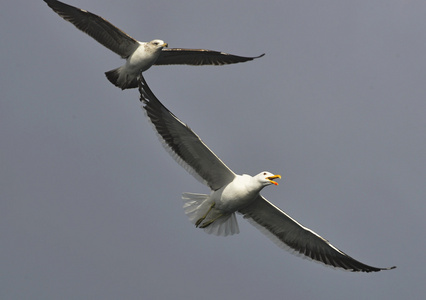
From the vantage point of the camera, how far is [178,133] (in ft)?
51.1

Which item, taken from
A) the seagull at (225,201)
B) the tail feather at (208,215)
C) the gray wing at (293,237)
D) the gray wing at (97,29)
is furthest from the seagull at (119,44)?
the gray wing at (293,237)

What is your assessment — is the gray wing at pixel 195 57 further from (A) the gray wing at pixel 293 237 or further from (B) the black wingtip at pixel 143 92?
(A) the gray wing at pixel 293 237

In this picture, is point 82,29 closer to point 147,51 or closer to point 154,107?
point 147,51

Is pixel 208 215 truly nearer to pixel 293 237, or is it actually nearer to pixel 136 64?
pixel 293 237

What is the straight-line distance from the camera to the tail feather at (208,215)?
1603cm

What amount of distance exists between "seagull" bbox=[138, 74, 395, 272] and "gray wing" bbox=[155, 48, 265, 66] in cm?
441

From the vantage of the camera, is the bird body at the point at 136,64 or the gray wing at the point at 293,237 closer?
the gray wing at the point at 293,237

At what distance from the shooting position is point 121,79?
19219mm

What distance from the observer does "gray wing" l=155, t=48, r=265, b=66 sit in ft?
66.5

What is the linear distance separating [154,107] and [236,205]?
2.68m

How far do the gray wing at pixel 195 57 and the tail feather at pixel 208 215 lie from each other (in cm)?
534

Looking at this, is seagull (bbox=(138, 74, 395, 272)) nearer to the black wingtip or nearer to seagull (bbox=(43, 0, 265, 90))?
the black wingtip

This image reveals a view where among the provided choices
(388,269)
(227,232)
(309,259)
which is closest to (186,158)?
(227,232)

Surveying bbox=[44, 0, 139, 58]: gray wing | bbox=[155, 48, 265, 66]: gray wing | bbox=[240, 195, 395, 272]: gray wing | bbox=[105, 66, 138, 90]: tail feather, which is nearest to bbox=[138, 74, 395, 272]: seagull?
bbox=[240, 195, 395, 272]: gray wing
